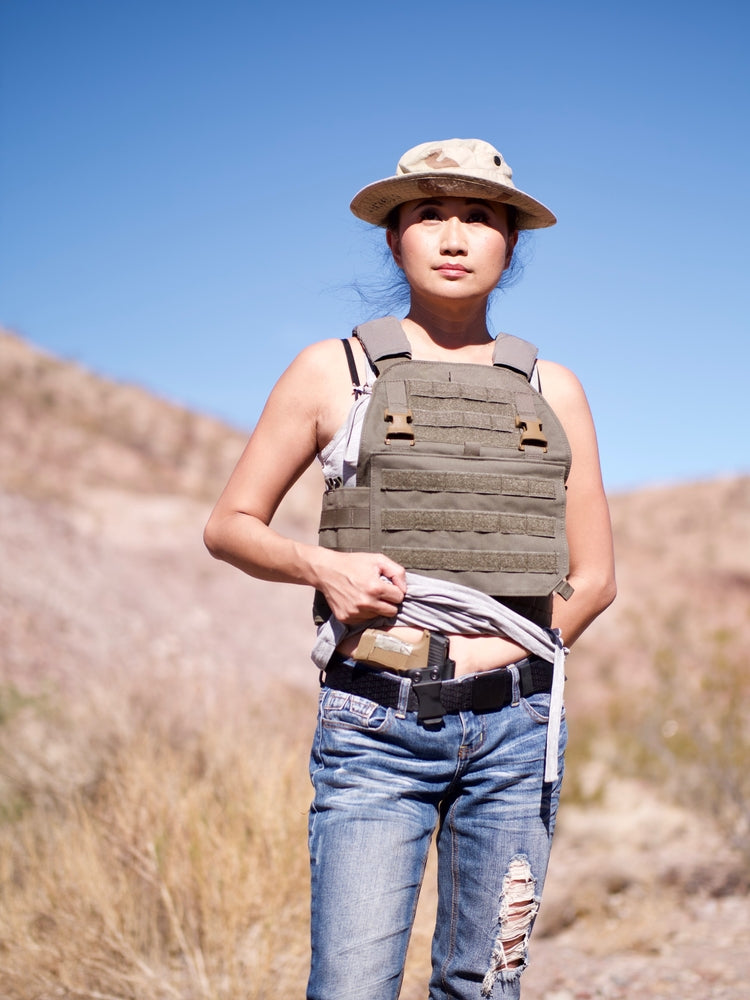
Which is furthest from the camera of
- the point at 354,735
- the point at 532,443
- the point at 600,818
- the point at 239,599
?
the point at 239,599

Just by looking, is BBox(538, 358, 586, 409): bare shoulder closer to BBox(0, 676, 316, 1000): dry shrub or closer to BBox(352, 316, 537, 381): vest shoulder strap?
BBox(352, 316, 537, 381): vest shoulder strap

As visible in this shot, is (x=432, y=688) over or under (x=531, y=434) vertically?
under

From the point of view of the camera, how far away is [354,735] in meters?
1.85

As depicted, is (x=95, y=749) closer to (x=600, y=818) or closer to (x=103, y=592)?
(x=600, y=818)

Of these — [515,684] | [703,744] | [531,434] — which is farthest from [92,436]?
A: [515,684]

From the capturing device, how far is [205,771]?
4.91 m

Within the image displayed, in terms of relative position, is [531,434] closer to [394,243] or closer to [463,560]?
[463,560]

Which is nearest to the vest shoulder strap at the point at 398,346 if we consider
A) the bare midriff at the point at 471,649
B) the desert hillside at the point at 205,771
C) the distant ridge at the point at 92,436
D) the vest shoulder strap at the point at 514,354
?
the vest shoulder strap at the point at 514,354

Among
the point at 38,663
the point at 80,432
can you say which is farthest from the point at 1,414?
the point at 38,663

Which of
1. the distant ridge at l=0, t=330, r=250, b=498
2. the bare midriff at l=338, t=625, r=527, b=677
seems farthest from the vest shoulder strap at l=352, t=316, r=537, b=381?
the distant ridge at l=0, t=330, r=250, b=498

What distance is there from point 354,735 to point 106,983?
213cm

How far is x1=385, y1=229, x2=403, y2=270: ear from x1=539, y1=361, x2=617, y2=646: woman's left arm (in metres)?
0.49

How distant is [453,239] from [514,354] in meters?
0.31

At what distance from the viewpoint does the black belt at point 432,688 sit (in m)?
1.85
